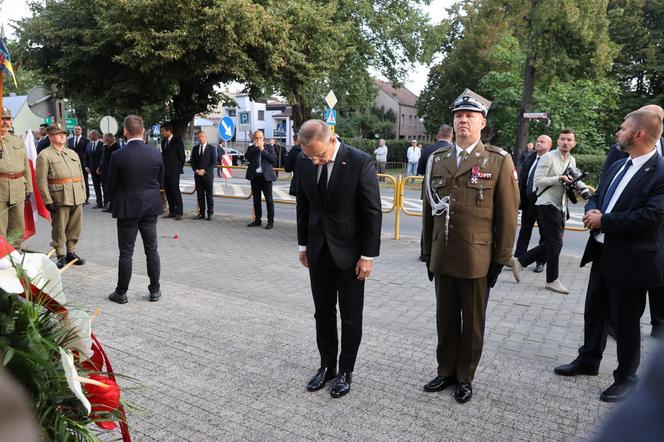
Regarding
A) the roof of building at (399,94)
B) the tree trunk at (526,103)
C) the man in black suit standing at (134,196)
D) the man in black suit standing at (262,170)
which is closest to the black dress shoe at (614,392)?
the man in black suit standing at (134,196)

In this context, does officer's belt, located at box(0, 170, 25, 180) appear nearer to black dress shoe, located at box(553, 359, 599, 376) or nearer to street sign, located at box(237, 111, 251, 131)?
black dress shoe, located at box(553, 359, 599, 376)

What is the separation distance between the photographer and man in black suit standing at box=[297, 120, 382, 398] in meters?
3.68

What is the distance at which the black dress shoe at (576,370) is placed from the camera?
167 inches

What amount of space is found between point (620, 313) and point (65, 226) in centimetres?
724

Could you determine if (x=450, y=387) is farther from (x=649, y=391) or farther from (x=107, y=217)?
(x=107, y=217)

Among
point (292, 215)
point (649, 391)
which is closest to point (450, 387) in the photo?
point (649, 391)

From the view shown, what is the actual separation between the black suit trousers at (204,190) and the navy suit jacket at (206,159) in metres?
0.14

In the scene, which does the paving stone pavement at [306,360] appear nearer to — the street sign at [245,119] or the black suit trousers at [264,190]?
the black suit trousers at [264,190]

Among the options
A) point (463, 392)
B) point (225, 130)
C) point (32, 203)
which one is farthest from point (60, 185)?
point (225, 130)

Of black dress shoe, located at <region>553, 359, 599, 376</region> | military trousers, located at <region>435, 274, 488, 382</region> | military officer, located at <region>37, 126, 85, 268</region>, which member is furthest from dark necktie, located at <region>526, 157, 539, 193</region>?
military officer, located at <region>37, 126, 85, 268</region>

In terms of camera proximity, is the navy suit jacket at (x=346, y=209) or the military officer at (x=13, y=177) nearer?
the navy suit jacket at (x=346, y=209)

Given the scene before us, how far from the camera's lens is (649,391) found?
2.27 feet

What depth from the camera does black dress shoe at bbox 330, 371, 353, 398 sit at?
12.7 ft

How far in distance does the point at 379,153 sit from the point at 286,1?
17.4 metres
